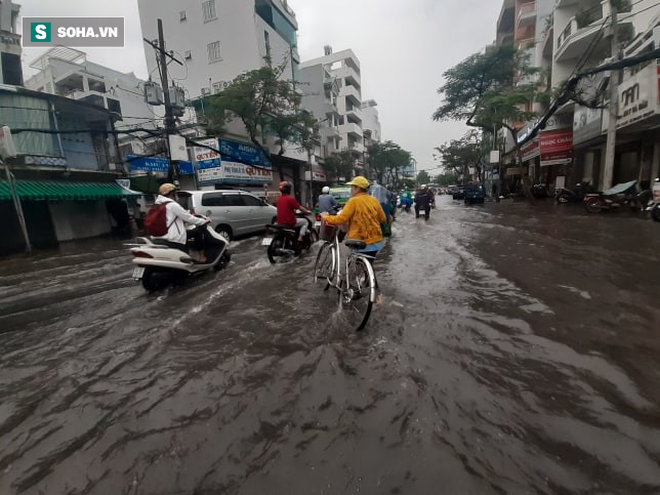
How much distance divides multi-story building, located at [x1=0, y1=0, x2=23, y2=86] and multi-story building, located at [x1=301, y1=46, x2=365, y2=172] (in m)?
34.7

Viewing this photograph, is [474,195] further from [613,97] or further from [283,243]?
[283,243]

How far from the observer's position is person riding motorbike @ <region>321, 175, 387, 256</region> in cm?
410

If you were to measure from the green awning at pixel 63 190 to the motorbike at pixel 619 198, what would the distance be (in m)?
20.2

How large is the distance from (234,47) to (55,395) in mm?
28971

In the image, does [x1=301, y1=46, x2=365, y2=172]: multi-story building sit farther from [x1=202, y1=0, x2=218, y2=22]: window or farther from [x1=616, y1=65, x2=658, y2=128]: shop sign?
[x1=616, y1=65, x2=658, y2=128]: shop sign

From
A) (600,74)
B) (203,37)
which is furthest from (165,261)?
(203,37)

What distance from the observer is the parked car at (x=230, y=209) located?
9500mm

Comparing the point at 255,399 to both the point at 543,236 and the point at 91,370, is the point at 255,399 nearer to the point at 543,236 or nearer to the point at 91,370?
the point at 91,370

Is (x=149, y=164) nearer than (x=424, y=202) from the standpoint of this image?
No

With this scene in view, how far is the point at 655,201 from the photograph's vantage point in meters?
9.77

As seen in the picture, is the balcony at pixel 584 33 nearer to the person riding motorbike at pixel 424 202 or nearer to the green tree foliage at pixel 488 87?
the green tree foliage at pixel 488 87

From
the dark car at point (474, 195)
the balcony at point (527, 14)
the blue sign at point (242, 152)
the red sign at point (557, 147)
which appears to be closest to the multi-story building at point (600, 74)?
the red sign at point (557, 147)

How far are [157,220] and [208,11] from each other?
29045 mm

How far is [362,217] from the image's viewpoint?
4.11m
